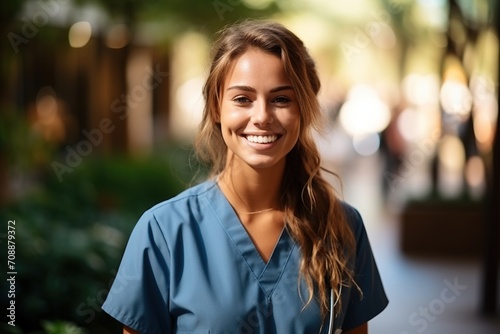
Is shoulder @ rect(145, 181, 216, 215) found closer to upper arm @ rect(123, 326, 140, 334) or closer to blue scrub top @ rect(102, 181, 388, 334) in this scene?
blue scrub top @ rect(102, 181, 388, 334)

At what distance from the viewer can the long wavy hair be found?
2018 millimetres

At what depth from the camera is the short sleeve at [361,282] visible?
2209mm

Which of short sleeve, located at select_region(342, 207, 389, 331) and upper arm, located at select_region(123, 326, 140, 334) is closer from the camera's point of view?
upper arm, located at select_region(123, 326, 140, 334)

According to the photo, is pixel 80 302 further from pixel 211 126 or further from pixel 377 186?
pixel 377 186

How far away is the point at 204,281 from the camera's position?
6.50ft

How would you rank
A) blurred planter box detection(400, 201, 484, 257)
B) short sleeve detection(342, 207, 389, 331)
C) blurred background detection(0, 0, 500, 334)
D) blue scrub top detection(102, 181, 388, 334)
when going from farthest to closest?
blurred planter box detection(400, 201, 484, 257)
blurred background detection(0, 0, 500, 334)
short sleeve detection(342, 207, 389, 331)
blue scrub top detection(102, 181, 388, 334)

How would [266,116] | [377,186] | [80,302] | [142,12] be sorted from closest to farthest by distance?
[266,116]
[80,302]
[142,12]
[377,186]

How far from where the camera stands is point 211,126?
2207 mm

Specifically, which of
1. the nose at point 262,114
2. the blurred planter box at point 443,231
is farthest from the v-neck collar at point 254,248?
the blurred planter box at point 443,231

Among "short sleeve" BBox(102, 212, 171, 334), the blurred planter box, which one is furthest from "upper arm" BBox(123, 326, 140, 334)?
the blurred planter box

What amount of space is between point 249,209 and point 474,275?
21.8 ft

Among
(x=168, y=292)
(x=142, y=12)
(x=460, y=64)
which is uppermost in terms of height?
(x=142, y=12)

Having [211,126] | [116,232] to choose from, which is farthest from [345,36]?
[211,126]

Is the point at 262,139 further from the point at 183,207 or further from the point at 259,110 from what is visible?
the point at 183,207
